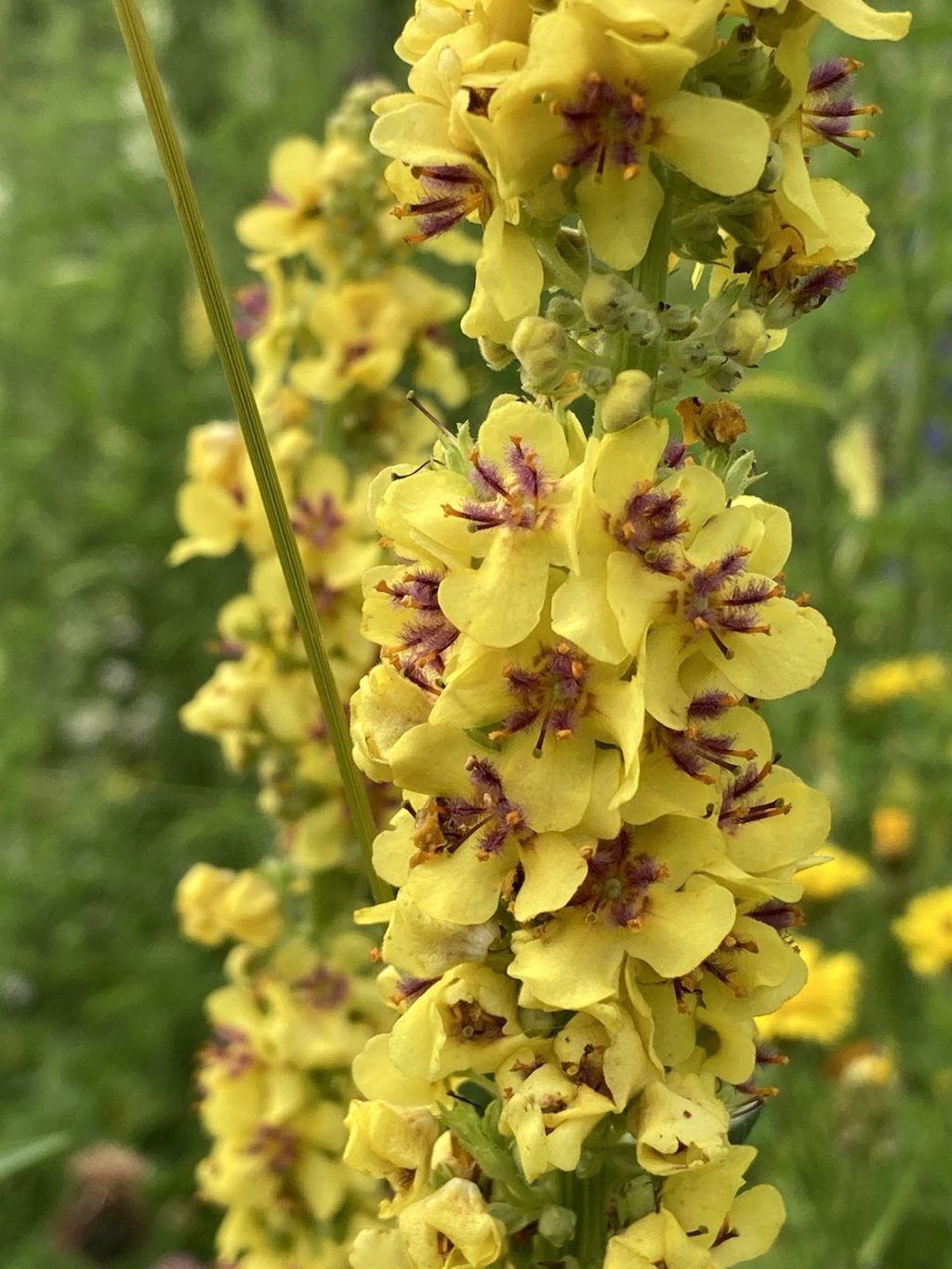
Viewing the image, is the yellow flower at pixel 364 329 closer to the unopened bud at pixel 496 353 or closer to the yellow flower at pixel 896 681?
the unopened bud at pixel 496 353

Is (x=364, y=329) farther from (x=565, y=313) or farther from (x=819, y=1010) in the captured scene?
(x=819, y=1010)

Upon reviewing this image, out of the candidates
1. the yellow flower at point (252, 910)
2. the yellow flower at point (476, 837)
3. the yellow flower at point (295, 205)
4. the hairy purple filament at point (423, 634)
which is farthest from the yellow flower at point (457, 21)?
the yellow flower at point (252, 910)

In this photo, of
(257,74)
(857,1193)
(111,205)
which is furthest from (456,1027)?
(257,74)

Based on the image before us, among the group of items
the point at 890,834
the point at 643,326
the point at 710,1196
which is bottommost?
the point at 890,834

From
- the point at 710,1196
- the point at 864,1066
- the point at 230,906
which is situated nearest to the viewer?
the point at 710,1196

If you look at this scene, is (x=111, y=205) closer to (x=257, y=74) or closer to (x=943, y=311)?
(x=257, y=74)

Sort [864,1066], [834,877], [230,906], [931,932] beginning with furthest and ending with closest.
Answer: [834,877] → [931,932] → [864,1066] → [230,906]

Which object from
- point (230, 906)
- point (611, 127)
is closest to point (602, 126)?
point (611, 127)

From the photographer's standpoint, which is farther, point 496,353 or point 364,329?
point 364,329
